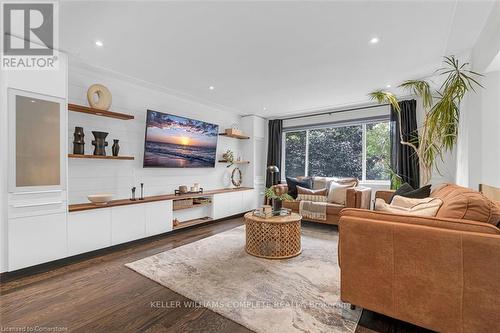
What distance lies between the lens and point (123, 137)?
149 inches

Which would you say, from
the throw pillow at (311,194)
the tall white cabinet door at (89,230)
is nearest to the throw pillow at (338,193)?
the throw pillow at (311,194)

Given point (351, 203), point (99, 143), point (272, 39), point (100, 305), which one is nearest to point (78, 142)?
point (99, 143)

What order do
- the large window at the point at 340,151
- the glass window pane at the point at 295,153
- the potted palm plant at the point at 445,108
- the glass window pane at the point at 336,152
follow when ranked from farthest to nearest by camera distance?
the glass window pane at the point at 295,153
the glass window pane at the point at 336,152
the large window at the point at 340,151
the potted palm plant at the point at 445,108

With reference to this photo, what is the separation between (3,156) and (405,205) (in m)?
4.12

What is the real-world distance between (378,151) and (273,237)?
3.31 metres

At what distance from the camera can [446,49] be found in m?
2.64

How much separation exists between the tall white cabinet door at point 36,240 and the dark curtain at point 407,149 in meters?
5.32

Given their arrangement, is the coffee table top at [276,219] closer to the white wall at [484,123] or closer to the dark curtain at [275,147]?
the white wall at [484,123]

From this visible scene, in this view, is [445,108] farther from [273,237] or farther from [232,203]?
[232,203]

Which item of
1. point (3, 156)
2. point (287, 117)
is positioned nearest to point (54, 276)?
point (3, 156)

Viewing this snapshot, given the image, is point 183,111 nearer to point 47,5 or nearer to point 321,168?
point 47,5

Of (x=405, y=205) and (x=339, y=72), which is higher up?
(x=339, y=72)

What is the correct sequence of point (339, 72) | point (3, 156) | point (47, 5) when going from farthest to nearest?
point (339, 72) → point (3, 156) → point (47, 5)

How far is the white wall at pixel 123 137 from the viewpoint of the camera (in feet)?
10.6
